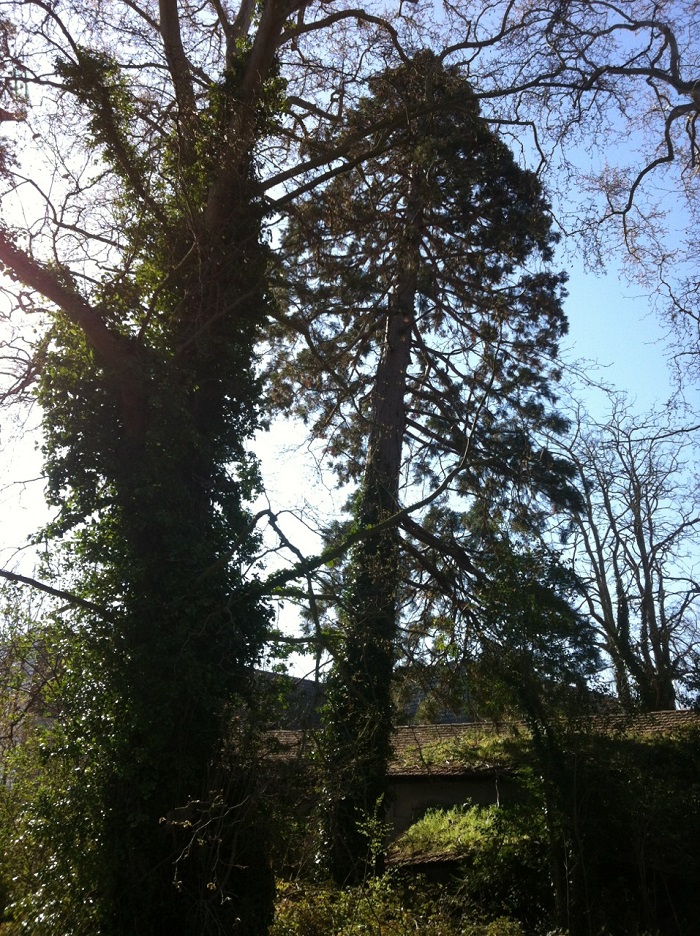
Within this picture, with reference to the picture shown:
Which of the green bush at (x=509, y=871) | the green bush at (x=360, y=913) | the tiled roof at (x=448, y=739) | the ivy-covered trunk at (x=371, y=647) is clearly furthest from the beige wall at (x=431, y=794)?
the green bush at (x=360, y=913)

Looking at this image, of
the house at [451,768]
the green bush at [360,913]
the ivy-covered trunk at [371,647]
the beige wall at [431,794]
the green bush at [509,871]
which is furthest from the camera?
the beige wall at [431,794]

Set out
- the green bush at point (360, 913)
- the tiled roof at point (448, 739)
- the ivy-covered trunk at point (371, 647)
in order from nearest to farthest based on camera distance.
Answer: the green bush at point (360, 913) < the tiled roof at point (448, 739) < the ivy-covered trunk at point (371, 647)

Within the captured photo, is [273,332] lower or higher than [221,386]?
higher

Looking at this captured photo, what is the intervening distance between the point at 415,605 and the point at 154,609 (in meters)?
5.87

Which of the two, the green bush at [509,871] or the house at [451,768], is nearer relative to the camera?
the green bush at [509,871]

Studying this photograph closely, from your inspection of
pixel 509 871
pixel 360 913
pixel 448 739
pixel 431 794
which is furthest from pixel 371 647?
pixel 431 794

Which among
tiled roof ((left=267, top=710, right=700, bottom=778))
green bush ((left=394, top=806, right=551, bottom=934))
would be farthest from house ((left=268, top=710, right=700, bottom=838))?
green bush ((left=394, top=806, right=551, bottom=934))

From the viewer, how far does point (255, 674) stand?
9.19 metres

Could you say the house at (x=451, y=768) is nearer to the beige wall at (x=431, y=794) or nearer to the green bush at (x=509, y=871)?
the beige wall at (x=431, y=794)

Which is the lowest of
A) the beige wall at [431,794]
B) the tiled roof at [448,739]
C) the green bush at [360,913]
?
the green bush at [360,913]

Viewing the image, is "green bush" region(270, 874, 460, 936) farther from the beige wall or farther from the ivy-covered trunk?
the beige wall

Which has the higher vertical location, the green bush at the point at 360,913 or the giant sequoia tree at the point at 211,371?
the giant sequoia tree at the point at 211,371

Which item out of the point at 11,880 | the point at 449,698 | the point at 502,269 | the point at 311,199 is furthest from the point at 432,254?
the point at 11,880

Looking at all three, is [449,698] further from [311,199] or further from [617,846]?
[311,199]
